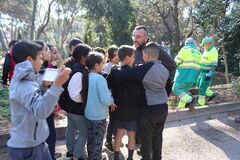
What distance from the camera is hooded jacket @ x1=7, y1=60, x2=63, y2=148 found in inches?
91.5

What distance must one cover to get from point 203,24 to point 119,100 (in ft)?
33.1

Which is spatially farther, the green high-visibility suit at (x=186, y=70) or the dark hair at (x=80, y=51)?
the green high-visibility suit at (x=186, y=70)

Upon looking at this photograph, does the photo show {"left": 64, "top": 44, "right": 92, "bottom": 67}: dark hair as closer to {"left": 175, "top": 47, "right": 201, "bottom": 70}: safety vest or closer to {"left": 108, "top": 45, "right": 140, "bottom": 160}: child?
{"left": 108, "top": 45, "right": 140, "bottom": 160}: child

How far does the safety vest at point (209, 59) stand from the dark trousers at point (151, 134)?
3.98m

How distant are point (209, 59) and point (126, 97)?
13.5 ft

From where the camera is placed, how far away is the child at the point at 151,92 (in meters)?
3.94

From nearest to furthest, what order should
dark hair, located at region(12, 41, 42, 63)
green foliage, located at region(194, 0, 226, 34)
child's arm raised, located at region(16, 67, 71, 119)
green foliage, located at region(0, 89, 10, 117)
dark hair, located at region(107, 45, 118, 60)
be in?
child's arm raised, located at region(16, 67, 71, 119)
dark hair, located at region(12, 41, 42, 63)
dark hair, located at region(107, 45, 118, 60)
green foliage, located at region(0, 89, 10, 117)
green foliage, located at region(194, 0, 226, 34)

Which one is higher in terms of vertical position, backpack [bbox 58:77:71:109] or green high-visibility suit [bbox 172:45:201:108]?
green high-visibility suit [bbox 172:45:201:108]

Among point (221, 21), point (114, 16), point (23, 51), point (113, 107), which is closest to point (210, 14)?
point (221, 21)

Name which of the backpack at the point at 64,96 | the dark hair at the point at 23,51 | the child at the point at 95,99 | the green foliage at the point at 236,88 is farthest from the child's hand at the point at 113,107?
the green foliage at the point at 236,88

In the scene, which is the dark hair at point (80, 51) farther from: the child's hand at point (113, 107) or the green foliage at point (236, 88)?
the green foliage at point (236, 88)

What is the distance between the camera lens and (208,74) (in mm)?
7734

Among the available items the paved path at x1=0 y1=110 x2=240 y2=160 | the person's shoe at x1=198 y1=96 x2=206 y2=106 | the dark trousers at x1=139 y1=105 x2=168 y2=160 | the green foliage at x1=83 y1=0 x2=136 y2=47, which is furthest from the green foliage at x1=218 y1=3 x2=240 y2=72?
the dark trousers at x1=139 y1=105 x2=168 y2=160

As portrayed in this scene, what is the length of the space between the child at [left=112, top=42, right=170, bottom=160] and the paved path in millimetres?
854
